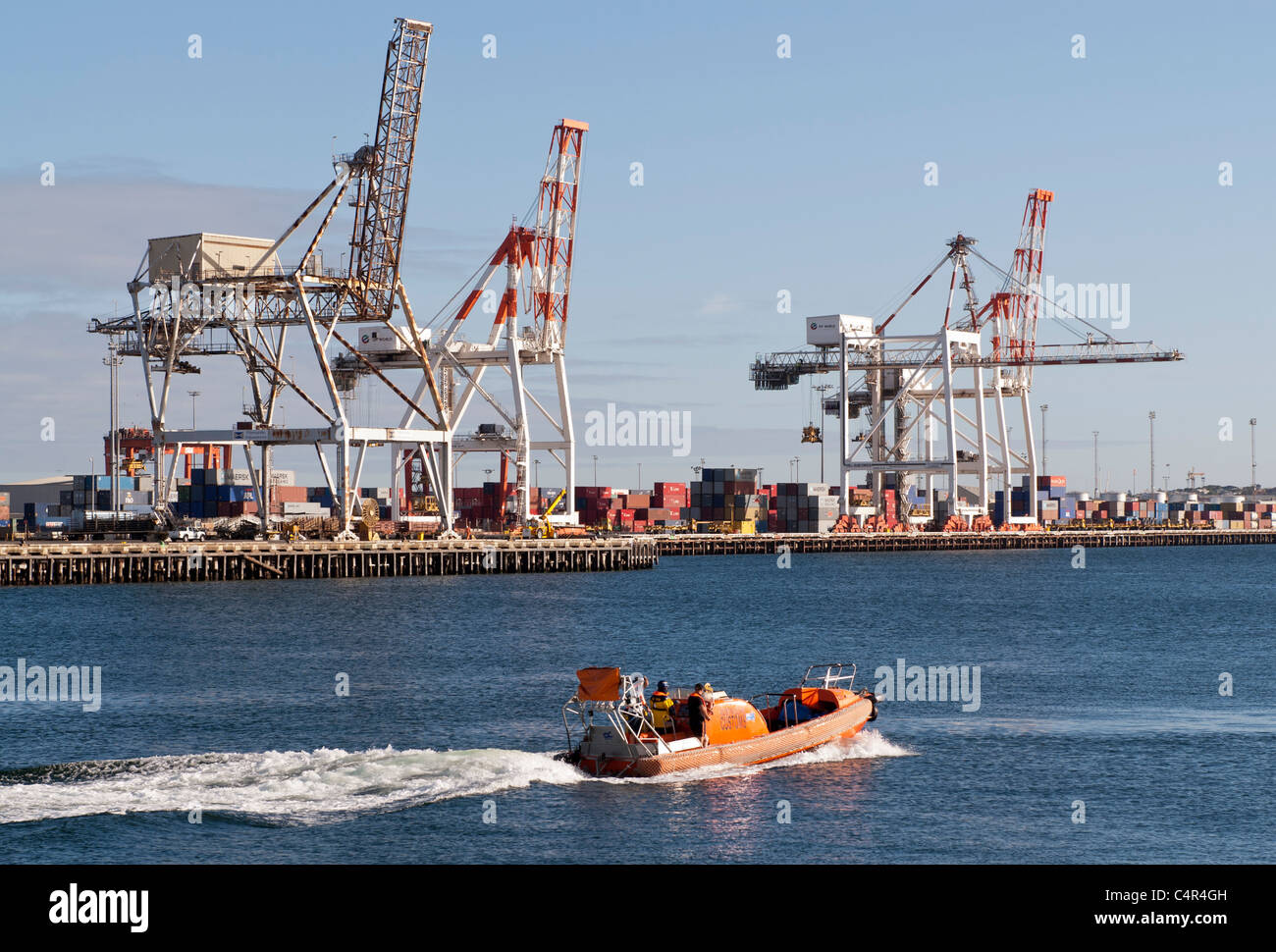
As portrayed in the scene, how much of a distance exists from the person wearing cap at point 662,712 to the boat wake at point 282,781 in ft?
3.94

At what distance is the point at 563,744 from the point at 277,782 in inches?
277

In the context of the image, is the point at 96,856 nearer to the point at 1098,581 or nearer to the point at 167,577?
the point at 167,577

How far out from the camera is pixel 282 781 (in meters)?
25.4

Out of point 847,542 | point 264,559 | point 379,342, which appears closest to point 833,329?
point 847,542

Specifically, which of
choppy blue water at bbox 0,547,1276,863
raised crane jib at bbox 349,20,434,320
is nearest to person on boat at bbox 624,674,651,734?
choppy blue water at bbox 0,547,1276,863

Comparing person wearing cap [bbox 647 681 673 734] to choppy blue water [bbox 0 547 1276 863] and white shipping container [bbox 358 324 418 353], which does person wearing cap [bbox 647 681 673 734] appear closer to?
choppy blue water [bbox 0 547 1276 863]

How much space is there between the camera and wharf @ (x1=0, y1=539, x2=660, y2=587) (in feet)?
262

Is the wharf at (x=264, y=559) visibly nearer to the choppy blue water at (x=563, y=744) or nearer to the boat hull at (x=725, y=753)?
the choppy blue water at (x=563, y=744)

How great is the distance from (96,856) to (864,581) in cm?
7988

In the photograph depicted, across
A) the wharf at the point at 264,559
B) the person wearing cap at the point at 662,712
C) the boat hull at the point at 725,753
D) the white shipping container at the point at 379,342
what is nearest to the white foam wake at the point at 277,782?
the boat hull at the point at 725,753

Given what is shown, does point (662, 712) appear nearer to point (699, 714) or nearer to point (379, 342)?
point (699, 714)

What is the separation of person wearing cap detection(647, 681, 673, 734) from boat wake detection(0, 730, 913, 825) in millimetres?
1200

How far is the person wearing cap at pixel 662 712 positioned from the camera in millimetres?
27594

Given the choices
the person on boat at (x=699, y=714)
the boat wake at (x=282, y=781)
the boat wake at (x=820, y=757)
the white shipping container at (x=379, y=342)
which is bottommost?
the boat wake at (x=820, y=757)
